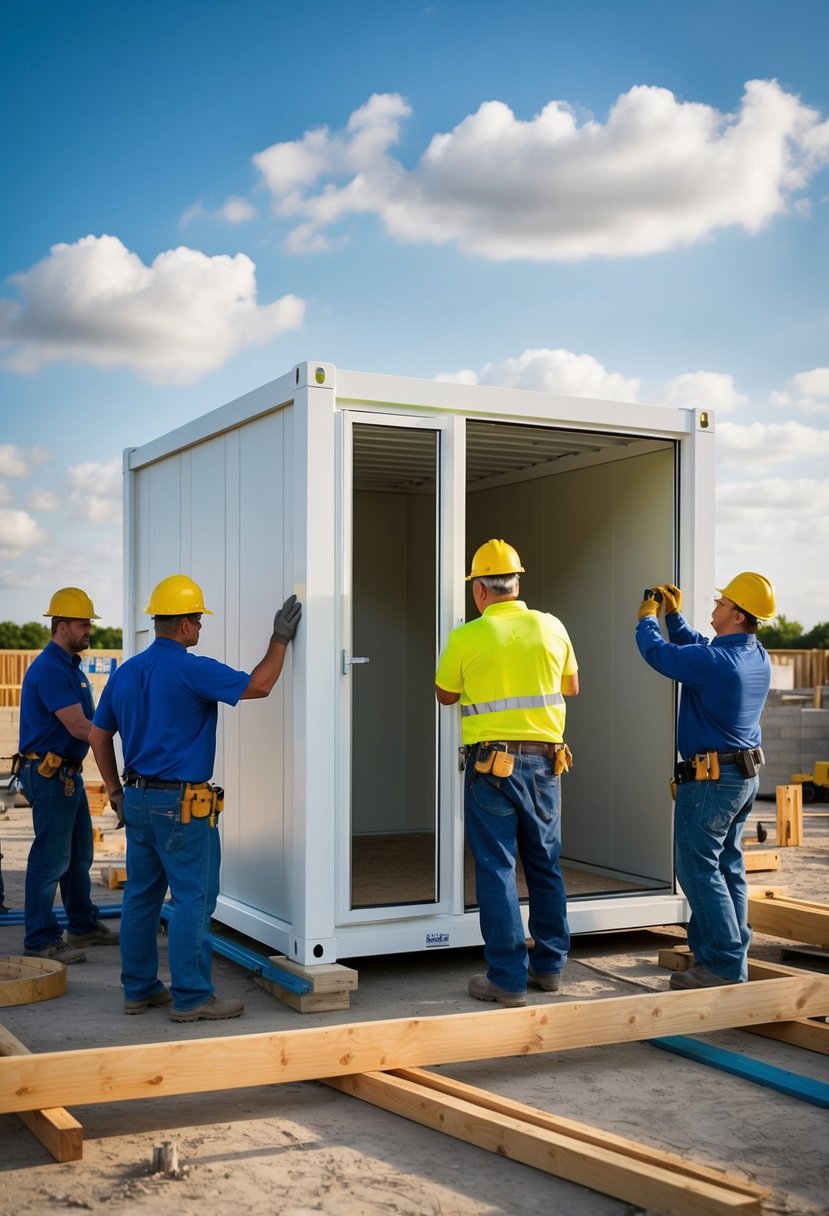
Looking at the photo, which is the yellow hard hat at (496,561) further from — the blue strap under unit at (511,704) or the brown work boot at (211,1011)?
the brown work boot at (211,1011)

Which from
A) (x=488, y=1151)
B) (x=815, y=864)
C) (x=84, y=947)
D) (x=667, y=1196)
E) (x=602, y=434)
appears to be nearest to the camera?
(x=667, y=1196)

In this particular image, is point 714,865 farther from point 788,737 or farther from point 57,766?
point 788,737

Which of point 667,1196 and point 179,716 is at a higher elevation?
point 179,716

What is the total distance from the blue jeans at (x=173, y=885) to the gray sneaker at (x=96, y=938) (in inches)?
71.2

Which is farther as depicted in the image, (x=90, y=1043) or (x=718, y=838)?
(x=718, y=838)

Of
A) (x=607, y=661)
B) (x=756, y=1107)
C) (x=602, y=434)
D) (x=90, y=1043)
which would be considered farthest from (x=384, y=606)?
(x=756, y=1107)

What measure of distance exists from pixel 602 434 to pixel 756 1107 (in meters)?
3.50

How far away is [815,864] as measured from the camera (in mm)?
10992

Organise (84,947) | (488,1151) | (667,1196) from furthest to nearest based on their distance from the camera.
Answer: (84,947)
(488,1151)
(667,1196)

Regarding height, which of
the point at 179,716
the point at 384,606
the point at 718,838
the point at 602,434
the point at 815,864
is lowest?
the point at 815,864

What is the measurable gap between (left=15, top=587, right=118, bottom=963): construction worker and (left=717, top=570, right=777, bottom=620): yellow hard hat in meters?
3.39

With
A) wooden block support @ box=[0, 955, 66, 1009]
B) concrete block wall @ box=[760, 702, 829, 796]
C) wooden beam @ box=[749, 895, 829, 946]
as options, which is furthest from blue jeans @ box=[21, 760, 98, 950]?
concrete block wall @ box=[760, 702, 829, 796]

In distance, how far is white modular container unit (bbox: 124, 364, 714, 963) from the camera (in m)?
6.04

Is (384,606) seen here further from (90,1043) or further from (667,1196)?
(667,1196)
